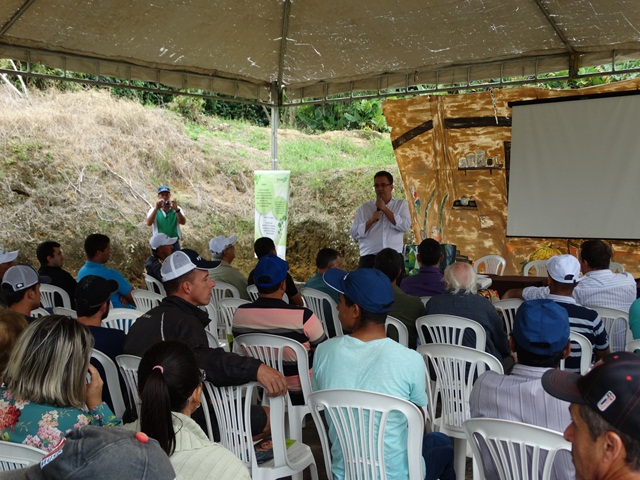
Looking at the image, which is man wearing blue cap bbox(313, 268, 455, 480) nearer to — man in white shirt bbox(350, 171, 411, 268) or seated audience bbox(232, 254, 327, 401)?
seated audience bbox(232, 254, 327, 401)

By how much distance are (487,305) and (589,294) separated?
1.08 meters

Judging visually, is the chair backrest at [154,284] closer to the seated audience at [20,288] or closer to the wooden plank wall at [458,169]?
the seated audience at [20,288]

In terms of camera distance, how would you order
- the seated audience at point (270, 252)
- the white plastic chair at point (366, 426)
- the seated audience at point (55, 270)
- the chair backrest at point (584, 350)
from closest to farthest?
the white plastic chair at point (366, 426)
the chair backrest at point (584, 350)
the seated audience at point (270, 252)
the seated audience at point (55, 270)

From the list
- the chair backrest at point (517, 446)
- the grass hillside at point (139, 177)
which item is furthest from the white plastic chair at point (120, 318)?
the grass hillside at point (139, 177)

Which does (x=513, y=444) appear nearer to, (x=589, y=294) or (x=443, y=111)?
(x=589, y=294)

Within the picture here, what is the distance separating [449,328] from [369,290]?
3.90ft

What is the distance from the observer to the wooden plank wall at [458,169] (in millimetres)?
9734

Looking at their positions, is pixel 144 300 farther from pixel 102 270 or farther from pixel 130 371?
pixel 130 371

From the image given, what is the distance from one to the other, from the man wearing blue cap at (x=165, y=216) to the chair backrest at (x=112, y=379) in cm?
592

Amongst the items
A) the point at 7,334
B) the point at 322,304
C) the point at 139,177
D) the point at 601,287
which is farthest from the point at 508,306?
the point at 139,177

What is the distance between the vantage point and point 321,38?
7.74 m

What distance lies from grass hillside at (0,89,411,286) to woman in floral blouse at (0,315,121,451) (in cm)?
966

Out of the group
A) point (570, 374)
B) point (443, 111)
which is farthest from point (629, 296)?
point (443, 111)

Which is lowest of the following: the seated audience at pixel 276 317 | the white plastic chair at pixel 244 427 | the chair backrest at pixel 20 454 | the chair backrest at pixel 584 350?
the white plastic chair at pixel 244 427
